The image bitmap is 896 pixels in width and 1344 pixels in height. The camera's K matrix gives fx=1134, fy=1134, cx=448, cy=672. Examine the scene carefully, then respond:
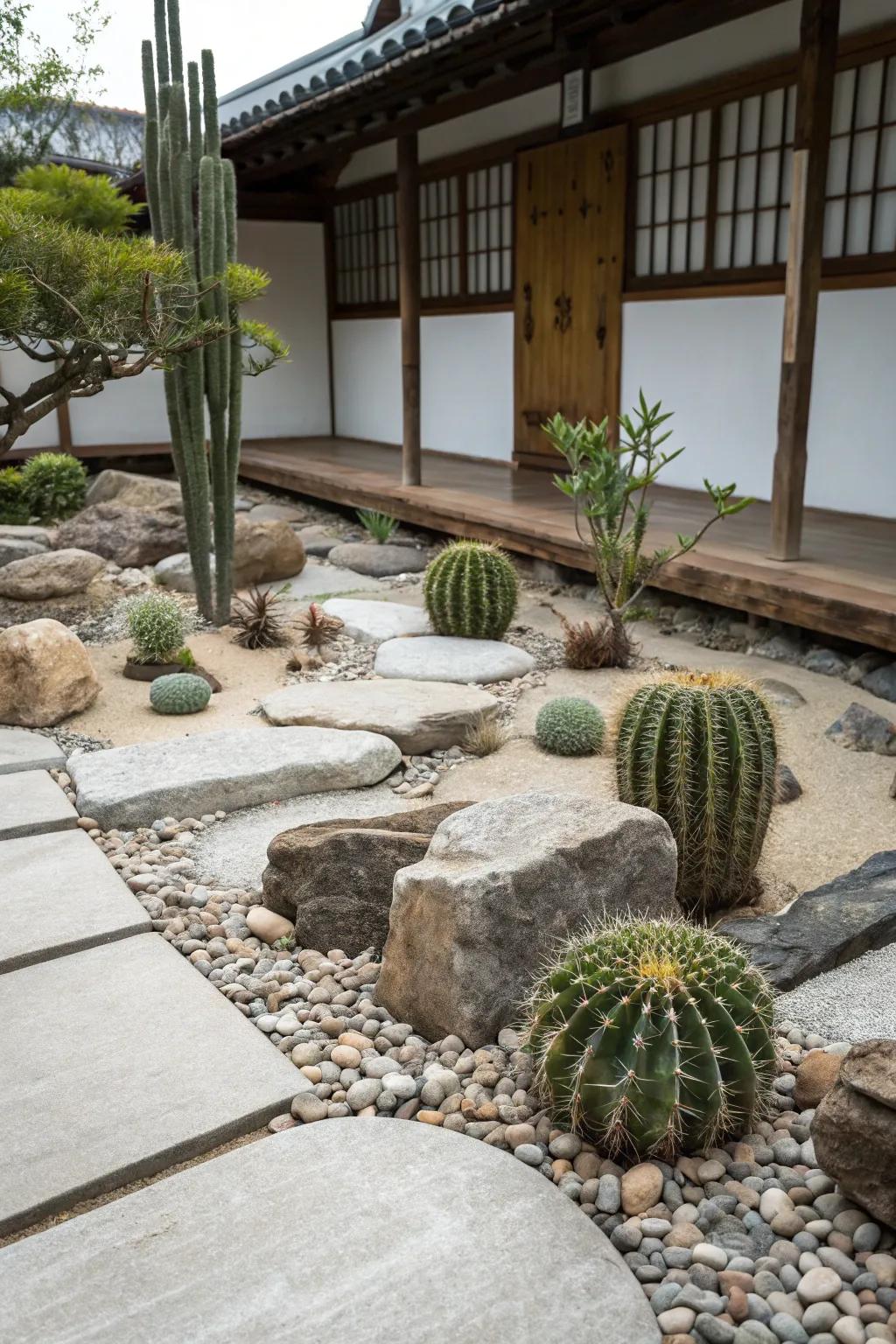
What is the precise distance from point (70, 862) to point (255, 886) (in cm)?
54

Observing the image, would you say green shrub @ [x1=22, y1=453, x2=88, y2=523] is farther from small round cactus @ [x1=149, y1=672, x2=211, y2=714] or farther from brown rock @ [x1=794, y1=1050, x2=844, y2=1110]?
brown rock @ [x1=794, y1=1050, x2=844, y2=1110]

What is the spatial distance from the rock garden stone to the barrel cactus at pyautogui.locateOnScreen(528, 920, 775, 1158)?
5.66 metres

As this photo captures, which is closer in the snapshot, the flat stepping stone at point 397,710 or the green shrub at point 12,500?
the flat stepping stone at point 397,710

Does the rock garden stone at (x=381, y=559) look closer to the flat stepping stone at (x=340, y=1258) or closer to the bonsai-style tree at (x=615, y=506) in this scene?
the bonsai-style tree at (x=615, y=506)

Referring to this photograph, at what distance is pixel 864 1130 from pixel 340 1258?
87 cm

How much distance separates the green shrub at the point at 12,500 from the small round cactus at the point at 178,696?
4556 mm

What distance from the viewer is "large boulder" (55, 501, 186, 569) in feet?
24.6

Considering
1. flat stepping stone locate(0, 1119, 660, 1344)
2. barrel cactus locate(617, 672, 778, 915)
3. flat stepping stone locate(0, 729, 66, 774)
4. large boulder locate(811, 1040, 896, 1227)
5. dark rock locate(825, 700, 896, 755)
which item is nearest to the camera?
flat stepping stone locate(0, 1119, 660, 1344)

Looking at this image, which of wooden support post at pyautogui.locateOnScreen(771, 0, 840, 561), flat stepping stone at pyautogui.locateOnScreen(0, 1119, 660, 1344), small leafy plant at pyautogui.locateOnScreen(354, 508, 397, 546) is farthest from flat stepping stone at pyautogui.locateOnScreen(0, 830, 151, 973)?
small leafy plant at pyautogui.locateOnScreen(354, 508, 397, 546)

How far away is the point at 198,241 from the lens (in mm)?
5957

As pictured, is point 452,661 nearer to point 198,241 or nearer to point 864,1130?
point 198,241

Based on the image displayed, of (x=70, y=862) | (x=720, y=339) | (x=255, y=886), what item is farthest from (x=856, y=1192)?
(x=720, y=339)

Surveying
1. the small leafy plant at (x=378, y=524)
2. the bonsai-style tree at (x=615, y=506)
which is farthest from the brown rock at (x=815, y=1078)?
the small leafy plant at (x=378, y=524)

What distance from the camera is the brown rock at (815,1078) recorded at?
7.29 feet
